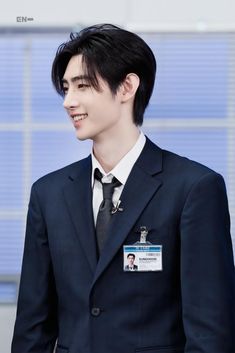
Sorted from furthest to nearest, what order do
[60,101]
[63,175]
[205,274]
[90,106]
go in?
1. [60,101]
2. [63,175]
3. [90,106]
4. [205,274]

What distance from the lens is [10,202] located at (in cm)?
257

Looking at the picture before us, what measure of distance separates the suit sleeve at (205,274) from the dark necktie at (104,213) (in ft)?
0.69

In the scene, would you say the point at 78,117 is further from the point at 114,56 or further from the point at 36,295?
the point at 36,295

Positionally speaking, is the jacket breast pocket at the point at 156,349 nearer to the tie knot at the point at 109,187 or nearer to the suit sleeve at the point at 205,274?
the suit sleeve at the point at 205,274

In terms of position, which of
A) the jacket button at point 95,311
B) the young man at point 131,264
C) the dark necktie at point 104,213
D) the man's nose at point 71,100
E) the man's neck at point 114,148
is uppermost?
the man's nose at point 71,100

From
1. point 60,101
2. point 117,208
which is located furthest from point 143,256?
point 60,101

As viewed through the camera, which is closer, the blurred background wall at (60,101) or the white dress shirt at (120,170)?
the white dress shirt at (120,170)

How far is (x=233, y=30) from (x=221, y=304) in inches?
43.9

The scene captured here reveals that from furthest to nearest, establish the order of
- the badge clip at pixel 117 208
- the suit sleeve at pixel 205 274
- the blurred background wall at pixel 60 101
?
the blurred background wall at pixel 60 101 < the badge clip at pixel 117 208 < the suit sleeve at pixel 205 274

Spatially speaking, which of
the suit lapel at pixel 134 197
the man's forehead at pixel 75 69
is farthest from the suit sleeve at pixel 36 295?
the man's forehead at pixel 75 69

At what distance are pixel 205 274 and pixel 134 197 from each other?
27 centimetres

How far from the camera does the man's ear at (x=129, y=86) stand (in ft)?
6.25

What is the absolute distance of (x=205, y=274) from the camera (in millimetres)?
1773

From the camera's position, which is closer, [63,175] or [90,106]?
[90,106]
